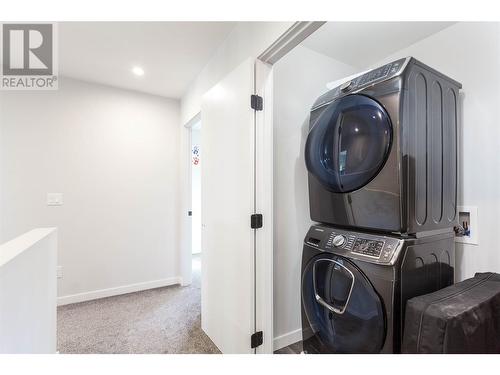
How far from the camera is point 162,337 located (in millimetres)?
1877

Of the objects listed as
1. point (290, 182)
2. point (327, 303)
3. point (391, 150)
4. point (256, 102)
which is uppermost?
point (256, 102)

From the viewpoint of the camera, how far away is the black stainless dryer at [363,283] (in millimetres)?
1017

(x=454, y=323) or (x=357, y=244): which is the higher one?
(x=357, y=244)

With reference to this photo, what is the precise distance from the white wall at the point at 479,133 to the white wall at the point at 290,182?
0.99 m

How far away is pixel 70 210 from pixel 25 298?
5.43 feet

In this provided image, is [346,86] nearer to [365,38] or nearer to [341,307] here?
[365,38]

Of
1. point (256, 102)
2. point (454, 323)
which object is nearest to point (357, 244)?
point (454, 323)

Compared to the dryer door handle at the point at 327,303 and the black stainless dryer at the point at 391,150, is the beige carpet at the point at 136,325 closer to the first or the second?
the dryer door handle at the point at 327,303

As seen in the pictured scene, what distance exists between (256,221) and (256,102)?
0.75 m

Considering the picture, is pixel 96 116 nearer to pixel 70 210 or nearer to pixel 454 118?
pixel 70 210

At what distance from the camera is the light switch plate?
2395 mm

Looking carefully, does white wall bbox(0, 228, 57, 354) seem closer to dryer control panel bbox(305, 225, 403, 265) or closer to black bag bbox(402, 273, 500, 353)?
dryer control panel bbox(305, 225, 403, 265)

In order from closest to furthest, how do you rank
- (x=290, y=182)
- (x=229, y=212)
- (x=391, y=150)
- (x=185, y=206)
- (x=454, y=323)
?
(x=454, y=323)
(x=391, y=150)
(x=229, y=212)
(x=290, y=182)
(x=185, y=206)

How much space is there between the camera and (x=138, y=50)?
79.4 inches
